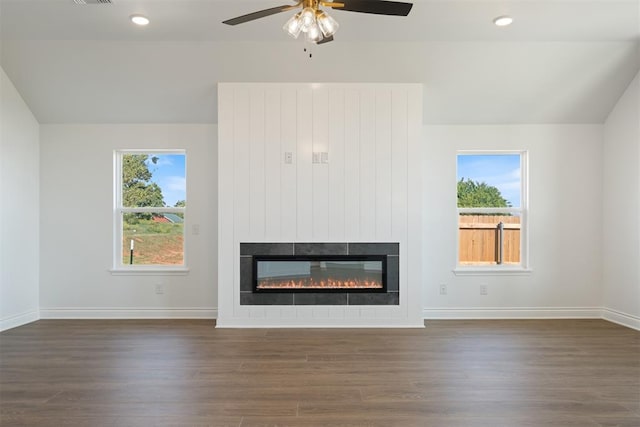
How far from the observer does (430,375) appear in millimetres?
3035

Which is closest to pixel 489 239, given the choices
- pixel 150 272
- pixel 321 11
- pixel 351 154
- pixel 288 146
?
pixel 351 154

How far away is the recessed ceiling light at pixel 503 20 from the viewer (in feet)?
11.8

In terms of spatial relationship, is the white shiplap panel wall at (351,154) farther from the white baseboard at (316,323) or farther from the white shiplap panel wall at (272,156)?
the white baseboard at (316,323)

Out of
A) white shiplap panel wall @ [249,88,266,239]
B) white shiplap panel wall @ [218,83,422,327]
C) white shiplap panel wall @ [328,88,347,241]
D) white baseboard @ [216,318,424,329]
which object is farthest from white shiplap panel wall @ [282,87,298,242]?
white baseboard @ [216,318,424,329]

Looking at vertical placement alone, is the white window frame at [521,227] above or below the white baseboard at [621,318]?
→ above

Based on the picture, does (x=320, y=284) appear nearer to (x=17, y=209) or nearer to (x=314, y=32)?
(x=314, y=32)

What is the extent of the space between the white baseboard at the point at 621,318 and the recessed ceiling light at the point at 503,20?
11.2 feet

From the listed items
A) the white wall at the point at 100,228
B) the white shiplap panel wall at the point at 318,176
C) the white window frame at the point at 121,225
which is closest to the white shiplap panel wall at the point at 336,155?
the white shiplap panel wall at the point at 318,176

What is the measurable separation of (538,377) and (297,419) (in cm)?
186

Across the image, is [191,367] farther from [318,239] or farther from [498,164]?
[498,164]

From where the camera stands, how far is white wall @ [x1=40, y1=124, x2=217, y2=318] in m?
4.91

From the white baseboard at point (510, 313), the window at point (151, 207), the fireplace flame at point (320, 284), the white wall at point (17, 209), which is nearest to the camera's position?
the white wall at point (17, 209)

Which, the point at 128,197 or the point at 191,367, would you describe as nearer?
the point at 191,367

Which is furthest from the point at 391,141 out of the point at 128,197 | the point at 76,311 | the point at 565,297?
the point at 76,311
